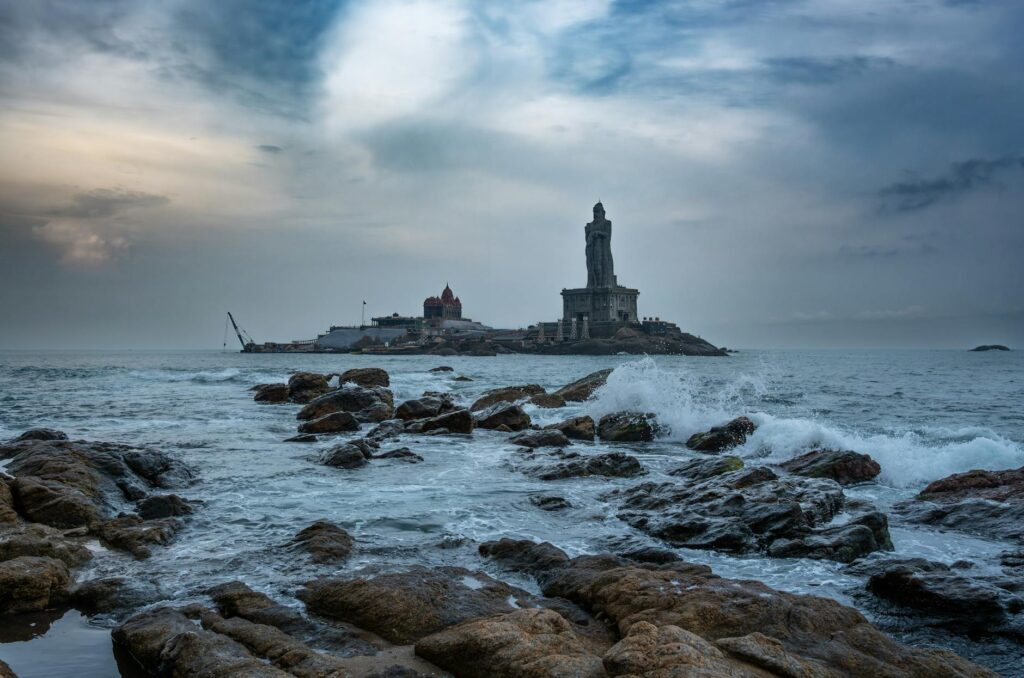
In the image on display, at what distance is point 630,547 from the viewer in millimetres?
9234

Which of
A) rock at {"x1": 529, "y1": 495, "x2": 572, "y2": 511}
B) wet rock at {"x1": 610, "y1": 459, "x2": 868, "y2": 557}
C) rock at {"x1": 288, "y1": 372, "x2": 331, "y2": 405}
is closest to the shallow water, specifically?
rock at {"x1": 529, "y1": 495, "x2": 572, "y2": 511}

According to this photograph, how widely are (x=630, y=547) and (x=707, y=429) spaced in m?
12.5

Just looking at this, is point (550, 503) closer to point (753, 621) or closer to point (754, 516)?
point (754, 516)

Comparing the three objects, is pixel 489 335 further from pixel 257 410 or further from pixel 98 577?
pixel 98 577

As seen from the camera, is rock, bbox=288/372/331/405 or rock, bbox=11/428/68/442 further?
rock, bbox=288/372/331/405

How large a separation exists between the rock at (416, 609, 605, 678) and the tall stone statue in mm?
162863

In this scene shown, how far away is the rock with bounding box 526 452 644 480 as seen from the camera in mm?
14805

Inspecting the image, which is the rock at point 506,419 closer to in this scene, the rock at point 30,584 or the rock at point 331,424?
the rock at point 331,424

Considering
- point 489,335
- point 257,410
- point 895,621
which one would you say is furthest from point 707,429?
point 489,335

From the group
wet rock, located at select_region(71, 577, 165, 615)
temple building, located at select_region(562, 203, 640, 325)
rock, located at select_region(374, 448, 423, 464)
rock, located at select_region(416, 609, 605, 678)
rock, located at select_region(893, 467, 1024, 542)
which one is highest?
temple building, located at select_region(562, 203, 640, 325)

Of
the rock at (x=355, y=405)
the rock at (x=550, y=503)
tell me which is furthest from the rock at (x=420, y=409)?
the rock at (x=550, y=503)

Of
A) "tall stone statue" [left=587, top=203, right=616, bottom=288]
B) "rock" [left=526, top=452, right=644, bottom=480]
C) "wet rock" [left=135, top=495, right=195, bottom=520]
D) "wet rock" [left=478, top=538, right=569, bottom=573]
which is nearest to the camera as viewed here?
"wet rock" [left=478, top=538, right=569, bottom=573]

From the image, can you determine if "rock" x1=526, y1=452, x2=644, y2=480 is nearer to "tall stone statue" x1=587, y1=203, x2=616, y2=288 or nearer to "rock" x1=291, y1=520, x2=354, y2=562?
"rock" x1=291, y1=520, x2=354, y2=562

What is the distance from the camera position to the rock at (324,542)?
338 inches
